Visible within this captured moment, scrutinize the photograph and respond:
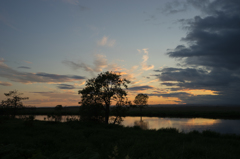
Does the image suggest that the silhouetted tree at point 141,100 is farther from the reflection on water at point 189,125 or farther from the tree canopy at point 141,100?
the reflection on water at point 189,125

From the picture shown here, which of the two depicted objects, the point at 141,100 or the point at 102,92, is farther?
the point at 141,100

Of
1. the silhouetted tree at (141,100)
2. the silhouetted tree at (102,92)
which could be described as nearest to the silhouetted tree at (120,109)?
the silhouetted tree at (102,92)

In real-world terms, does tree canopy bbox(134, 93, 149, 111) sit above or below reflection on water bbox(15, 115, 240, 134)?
above

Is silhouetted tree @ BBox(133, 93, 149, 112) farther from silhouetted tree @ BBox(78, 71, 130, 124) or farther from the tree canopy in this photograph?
silhouetted tree @ BBox(78, 71, 130, 124)

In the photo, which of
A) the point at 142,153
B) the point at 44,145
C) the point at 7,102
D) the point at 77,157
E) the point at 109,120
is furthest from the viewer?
the point at 7,102

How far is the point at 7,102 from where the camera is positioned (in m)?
37.6

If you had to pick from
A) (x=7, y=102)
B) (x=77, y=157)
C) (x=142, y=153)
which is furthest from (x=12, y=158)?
(x=7, y=102)

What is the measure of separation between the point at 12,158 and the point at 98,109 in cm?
2373

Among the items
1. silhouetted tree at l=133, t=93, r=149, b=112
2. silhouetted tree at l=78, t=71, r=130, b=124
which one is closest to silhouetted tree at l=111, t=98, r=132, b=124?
silhouetted tree at l=78, t=71, r=130, b=124

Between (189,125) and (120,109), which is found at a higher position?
(120,109)

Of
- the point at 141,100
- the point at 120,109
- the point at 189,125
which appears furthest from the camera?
the point at 141,100

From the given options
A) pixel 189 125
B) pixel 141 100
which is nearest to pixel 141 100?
pixel 141 100

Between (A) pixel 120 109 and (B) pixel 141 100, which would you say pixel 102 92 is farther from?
(B) pixel 141 100

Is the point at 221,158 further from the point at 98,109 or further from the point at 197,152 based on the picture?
the point at 98,109
